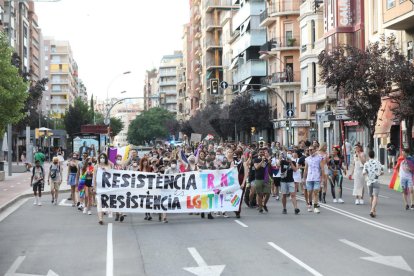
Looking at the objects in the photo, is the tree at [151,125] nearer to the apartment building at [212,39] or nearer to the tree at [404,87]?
the apartment building at [212,39]

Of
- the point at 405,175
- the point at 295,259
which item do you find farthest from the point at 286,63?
the point at 295,259

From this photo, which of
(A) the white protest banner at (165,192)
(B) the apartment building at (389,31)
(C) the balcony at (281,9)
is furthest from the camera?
(C) the balcony at (281,9)

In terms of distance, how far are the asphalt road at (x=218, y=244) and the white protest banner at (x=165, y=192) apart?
404 millimetres

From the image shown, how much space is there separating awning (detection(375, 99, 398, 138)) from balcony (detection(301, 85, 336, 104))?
29.7ft

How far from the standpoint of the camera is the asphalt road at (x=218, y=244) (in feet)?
38.6

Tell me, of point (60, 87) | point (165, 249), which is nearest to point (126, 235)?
point (165, 249)

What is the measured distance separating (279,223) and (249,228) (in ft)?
3.78

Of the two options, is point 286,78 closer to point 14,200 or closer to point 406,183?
point 14,200

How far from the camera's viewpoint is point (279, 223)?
17938 mm

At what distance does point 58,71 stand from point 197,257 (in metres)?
175

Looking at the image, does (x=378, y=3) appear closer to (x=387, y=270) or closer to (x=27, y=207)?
(x=27, y=207)

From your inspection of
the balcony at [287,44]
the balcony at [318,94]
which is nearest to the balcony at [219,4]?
the balcony at [287,44]

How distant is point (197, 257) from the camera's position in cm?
1277

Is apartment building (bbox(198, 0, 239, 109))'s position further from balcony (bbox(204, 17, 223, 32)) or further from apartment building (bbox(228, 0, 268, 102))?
apartment building (bbox(228, 0, 268, 102))
